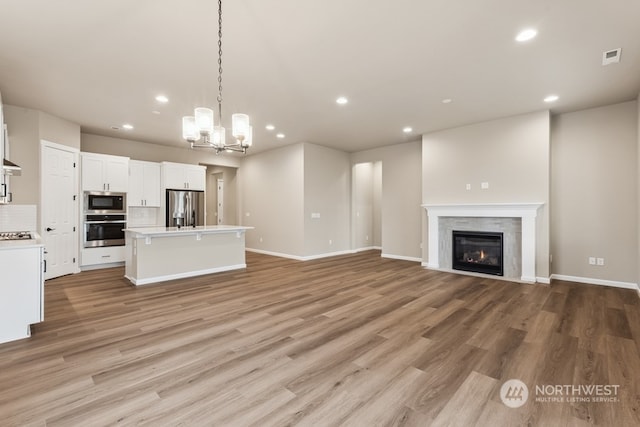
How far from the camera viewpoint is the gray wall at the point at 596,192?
450cm

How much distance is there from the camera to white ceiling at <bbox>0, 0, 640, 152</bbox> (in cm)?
243

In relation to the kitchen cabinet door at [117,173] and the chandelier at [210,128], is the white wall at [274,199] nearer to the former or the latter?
the kitchen cabinet door at [117,173]

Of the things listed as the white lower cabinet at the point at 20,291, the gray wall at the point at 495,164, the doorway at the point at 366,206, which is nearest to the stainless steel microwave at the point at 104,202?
the white lower cabinet at the point at 20,291

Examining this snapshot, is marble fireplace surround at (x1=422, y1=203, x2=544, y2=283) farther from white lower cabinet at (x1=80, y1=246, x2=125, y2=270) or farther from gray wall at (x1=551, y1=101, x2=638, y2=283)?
white lower cabinet at (x1=80, y1=246, x2=125, y2=270)

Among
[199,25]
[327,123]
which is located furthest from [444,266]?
[199,25]

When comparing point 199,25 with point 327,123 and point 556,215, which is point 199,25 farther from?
point 556,215

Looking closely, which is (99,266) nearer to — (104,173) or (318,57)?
(104,173)

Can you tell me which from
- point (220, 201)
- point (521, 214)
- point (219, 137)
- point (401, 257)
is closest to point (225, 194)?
point (220, 201)

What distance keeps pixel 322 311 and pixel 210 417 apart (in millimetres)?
1907

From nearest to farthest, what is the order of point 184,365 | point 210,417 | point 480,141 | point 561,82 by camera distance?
point 210,417 < point 184,365 < point 561,82 < point 480,141

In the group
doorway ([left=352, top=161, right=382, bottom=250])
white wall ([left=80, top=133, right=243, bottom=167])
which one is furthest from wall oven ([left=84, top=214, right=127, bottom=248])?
doorway ([left=352, top=161, right=382, bottom=250])

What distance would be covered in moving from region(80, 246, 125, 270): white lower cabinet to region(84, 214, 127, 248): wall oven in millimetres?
101

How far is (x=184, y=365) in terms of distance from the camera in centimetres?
227

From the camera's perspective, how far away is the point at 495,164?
5297 mm
